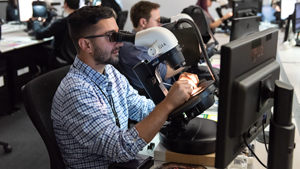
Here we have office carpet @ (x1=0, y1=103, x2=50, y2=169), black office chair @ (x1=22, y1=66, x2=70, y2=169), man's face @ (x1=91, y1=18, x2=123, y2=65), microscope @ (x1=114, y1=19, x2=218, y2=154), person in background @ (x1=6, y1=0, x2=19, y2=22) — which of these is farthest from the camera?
person in background @ (x1=6, y1=0, x2=19, y2=22)

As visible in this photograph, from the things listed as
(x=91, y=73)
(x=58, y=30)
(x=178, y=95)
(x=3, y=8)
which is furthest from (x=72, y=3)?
(x=178, y=95)

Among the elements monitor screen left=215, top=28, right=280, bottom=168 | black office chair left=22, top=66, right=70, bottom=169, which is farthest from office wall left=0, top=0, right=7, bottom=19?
monitor screen left=215, top=28, right=280, bottom=168

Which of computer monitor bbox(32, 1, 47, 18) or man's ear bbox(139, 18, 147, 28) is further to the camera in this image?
computer monitor bbox(32, 1, 47, 18)

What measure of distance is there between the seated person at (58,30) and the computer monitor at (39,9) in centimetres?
53

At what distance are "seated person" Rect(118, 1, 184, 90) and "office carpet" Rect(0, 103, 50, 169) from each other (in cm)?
91

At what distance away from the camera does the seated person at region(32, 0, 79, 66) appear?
12.5ft

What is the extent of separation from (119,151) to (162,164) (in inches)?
6.4

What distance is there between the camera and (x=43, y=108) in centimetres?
130

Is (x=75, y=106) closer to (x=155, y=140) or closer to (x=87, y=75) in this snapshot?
(x=87, y=75)

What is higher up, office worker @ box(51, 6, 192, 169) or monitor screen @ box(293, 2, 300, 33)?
monitor screen @ box(293, 2, 300, 33)

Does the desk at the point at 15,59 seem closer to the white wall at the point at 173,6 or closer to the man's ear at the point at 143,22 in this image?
the man's ear at the point at 143,22

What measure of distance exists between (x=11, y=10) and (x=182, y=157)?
4.33 m

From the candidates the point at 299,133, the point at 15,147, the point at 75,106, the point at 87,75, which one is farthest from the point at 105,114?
the point at 15,147

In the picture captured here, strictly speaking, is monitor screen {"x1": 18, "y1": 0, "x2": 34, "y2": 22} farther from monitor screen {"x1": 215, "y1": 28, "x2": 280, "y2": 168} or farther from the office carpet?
monitor screen {"x1": 215, "y1": 28, "x2": 280, "y2": 168}
